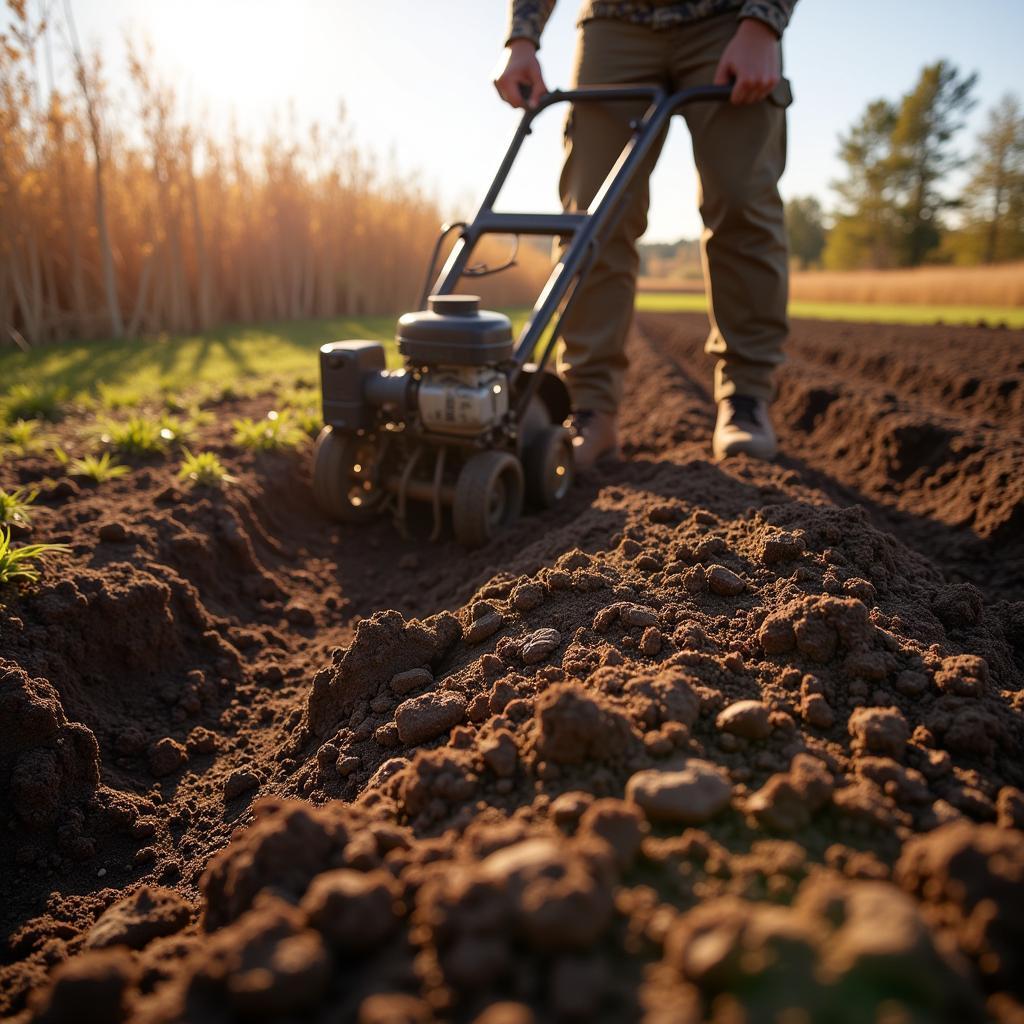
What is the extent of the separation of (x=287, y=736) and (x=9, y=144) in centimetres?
844

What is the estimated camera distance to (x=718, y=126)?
336 centimetres

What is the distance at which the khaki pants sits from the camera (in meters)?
3.37

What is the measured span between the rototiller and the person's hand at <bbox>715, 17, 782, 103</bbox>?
0.40ft

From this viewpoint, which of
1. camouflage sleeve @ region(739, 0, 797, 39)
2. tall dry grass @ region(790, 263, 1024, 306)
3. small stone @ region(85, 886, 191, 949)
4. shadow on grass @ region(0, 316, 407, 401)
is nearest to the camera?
small stone @ region(85, 886, 191, 949)

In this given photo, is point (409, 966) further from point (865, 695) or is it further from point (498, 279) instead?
point (498, 279)

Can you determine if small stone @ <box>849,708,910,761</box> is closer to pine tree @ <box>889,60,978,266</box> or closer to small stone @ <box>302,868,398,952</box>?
small stone @ <box>302,868,398,952</box>

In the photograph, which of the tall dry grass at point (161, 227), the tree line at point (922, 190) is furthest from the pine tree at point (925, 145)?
the tall dry grass at point (161, 227)

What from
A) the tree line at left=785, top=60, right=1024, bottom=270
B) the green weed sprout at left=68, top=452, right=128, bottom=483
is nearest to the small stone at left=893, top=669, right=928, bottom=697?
the green weed sprout at left=68, top=452, right=128, bottom=483

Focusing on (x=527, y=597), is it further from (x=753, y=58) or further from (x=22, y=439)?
(x=22, y=439)

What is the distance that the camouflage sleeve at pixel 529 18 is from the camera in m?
3.42

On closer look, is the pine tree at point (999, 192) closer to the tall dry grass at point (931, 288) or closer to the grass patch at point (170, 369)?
the tall dry grass at point (931, 288)

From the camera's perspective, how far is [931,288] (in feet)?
67.1

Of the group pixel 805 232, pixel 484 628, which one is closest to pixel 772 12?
pixel 484 628

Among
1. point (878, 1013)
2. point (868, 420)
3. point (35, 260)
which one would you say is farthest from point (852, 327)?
point (878, 1013)
